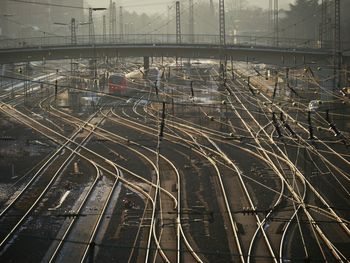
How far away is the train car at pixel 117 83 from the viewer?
34513mm

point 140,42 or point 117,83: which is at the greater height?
point 140,42

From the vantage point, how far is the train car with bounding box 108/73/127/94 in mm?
34513

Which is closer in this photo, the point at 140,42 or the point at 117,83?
the point at 117,83

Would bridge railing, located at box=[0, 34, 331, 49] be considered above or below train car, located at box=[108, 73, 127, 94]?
above

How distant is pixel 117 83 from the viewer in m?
34.7

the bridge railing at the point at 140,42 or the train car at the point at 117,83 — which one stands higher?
the bridge railing at the point at 140,42

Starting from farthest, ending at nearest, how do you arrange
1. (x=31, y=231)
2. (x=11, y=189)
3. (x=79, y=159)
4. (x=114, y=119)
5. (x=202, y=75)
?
(x=202, y=75) < (x=114, y=119) < (x=79, y=159) < (x=11, y=189) < (x=31, y=231)

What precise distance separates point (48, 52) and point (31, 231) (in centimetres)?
2930

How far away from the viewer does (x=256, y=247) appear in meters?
10.5

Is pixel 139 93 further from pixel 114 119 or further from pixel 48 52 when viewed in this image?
pixel 114 119

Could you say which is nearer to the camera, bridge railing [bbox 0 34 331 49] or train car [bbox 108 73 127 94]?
train car [bbox 108 73 127 94]

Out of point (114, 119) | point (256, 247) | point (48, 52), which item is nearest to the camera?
point (256, 247)

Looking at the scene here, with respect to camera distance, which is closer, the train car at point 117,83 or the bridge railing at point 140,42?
the train car at point 117,83

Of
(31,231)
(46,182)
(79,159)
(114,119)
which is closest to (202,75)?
(114,119)
